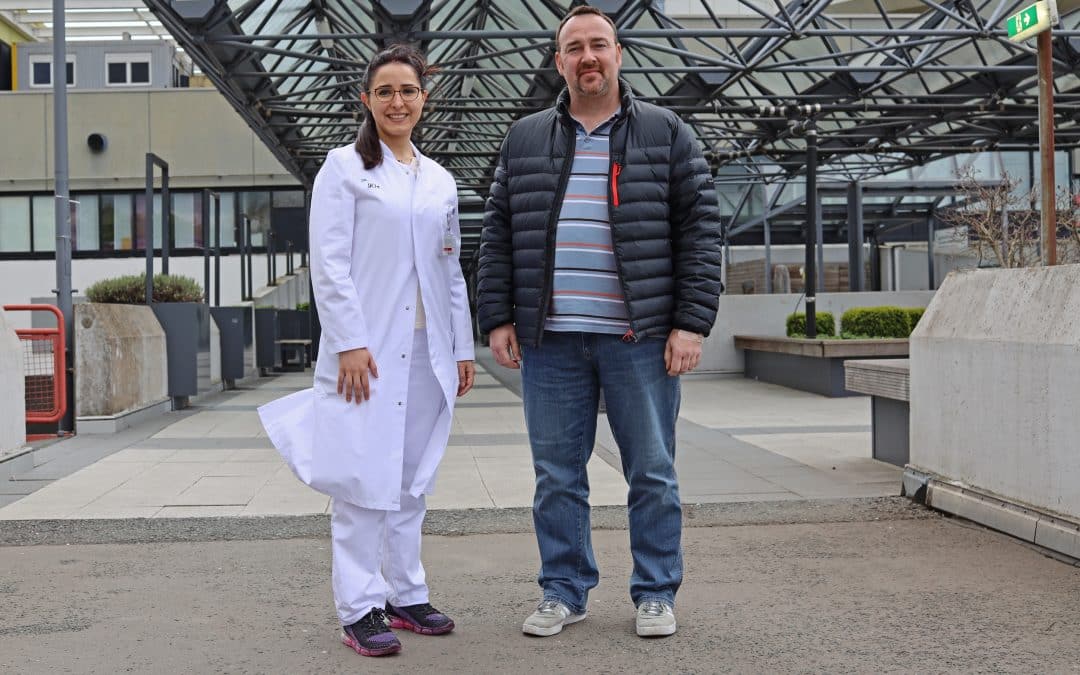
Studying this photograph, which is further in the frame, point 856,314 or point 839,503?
point 856,314

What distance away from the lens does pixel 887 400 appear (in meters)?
8.23

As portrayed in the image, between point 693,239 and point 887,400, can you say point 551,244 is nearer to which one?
point 693,239

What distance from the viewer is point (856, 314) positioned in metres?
17.6

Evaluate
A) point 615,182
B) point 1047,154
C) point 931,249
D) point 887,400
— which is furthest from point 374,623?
point 931,249

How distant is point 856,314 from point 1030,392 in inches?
490

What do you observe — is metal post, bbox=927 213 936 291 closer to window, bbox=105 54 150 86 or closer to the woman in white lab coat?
window, bbox=105 54 150 86

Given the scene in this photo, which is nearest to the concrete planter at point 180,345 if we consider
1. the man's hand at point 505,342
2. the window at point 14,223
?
the man's hand at point 505,342

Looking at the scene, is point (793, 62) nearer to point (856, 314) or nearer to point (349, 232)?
point (856, 314)

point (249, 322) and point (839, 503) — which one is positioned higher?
point (249, 322)

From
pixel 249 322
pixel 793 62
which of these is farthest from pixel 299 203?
pixel 793 62

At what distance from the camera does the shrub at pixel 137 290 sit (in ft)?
47.5

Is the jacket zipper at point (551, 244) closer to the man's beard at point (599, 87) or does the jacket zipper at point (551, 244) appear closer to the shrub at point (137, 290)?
the man's beard at point (599, 87)

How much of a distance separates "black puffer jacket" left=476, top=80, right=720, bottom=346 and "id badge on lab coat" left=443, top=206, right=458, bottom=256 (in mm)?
170

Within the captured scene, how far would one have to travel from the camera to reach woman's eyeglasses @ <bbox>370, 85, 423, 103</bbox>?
3.90m
